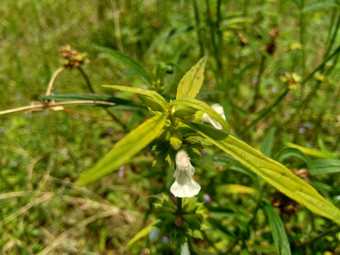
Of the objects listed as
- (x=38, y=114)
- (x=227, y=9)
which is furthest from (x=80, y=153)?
(x=227, y=9)

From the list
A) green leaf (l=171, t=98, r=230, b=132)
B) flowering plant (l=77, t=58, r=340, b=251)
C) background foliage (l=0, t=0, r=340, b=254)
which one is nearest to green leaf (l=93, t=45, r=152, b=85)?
background foliage (l=0, t=0, r=340, b=254)

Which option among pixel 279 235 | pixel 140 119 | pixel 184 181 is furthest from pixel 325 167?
pixel 140 119

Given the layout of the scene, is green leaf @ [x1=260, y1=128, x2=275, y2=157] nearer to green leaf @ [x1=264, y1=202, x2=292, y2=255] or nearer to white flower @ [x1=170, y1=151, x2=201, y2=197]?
green leaf @ [x1=264, y1=202, x2=292, y2=255]

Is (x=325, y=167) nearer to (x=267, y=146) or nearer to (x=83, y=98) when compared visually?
(x=267, y=146)

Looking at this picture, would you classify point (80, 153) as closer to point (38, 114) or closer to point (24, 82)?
point (38, 114)

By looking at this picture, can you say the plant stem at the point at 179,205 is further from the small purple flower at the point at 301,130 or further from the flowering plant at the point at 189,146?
the small purple flower at the point at 301,130
